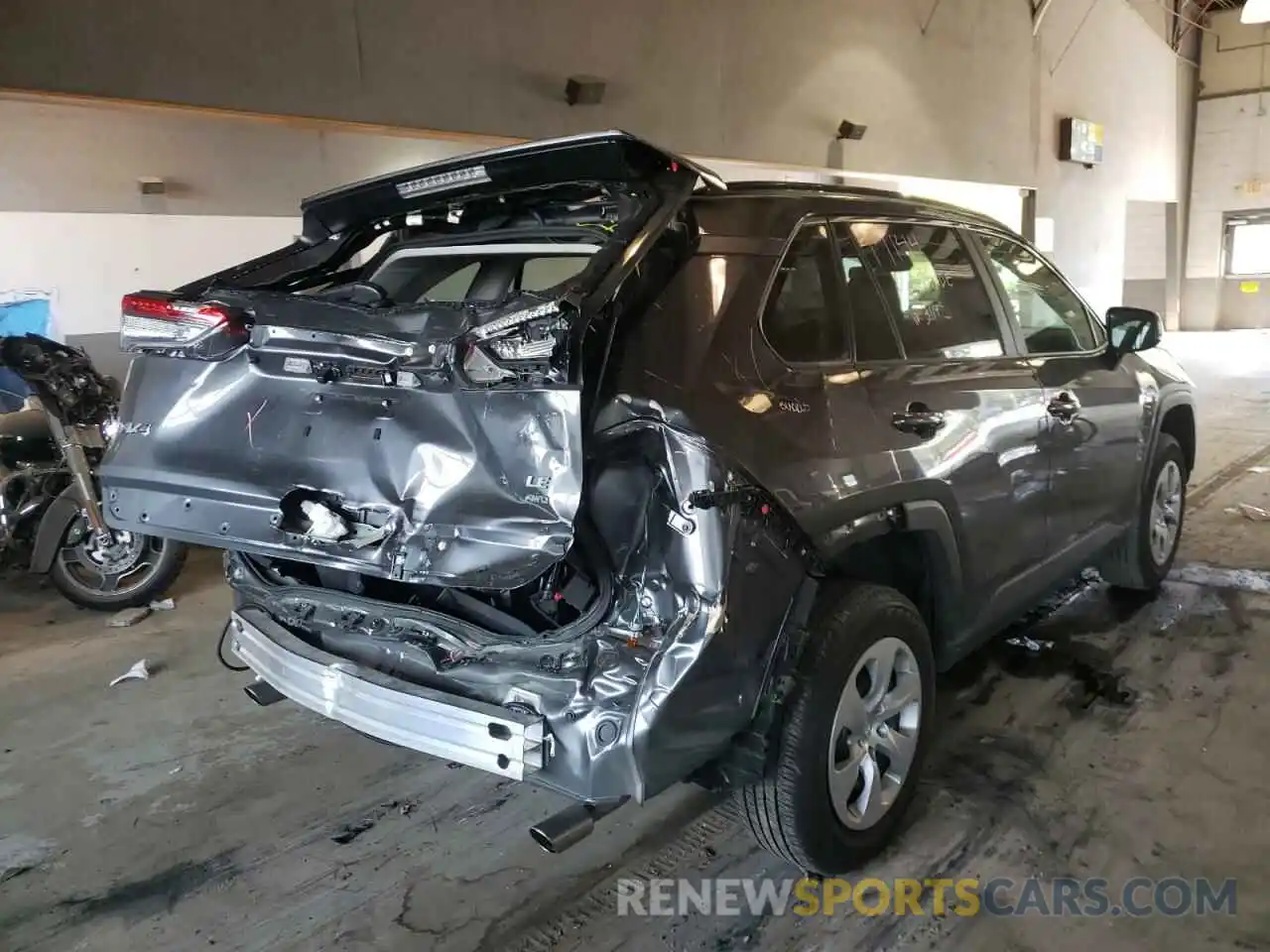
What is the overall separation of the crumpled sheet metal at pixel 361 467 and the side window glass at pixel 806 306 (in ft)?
2.15


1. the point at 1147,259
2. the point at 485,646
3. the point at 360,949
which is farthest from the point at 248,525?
the point at 1147,259

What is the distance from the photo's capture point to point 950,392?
2.69m

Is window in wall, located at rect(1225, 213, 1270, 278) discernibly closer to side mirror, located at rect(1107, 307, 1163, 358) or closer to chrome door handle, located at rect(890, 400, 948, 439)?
side mirror, located at rect(1107, 307, 1163, 358)

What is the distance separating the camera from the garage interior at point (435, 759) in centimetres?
245

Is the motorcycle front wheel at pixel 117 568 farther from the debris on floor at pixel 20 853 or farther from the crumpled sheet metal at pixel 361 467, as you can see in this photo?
the crumpled sheet metal at pixel 361 467

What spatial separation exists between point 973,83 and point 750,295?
11.3m

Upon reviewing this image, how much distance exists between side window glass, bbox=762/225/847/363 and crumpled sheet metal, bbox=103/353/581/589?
66cm

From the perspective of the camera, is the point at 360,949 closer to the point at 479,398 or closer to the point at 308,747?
the point at 308,747

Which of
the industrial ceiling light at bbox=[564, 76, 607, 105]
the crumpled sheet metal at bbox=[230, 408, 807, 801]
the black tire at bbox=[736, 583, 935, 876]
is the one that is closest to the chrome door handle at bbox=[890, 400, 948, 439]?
the black tire at bbox=[736, 583, 935, 876]

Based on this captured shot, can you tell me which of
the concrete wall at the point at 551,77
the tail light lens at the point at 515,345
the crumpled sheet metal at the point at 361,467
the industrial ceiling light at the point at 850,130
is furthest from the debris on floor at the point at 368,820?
the industrial ceiling light at the point at 850,130

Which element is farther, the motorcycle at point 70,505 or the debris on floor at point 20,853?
the motorcycle at point 70,505

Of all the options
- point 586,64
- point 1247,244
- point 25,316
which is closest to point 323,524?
point 586,64

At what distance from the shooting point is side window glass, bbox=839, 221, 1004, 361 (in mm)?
2613

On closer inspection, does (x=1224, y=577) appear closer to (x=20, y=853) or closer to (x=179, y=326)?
(x=179, y=326)
